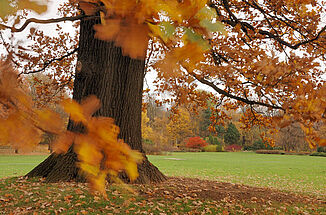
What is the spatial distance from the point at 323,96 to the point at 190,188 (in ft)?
12.4

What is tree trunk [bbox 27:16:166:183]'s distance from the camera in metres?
4.11

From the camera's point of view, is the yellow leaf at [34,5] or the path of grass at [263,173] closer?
the yellow leaf at [34,5]


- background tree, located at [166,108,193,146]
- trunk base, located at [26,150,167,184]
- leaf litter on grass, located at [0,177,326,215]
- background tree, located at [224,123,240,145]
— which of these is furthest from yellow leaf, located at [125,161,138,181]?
background tree, located at [224,123,240,145]

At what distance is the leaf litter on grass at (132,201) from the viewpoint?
3.43 meters

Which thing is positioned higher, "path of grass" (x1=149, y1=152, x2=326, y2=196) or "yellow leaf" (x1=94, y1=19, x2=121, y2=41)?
"yellow leaf" (x1=94, y1=19, x2=121, y2=41)

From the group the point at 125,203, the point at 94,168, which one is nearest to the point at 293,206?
the point at 125,203

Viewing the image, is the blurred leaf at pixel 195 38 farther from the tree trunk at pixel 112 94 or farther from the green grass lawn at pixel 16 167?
the green grass lawn at pixel 16 167

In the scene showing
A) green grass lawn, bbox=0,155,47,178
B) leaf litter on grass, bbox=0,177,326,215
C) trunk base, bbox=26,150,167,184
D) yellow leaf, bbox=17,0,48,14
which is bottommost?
green grass lawn, bbox=0,155,47,178

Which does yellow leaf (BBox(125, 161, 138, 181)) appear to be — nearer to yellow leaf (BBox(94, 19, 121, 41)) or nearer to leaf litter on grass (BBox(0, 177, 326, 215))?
yellow leaf (BBox(94, 19, 121, 41))

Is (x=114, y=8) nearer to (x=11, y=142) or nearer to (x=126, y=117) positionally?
(x=11, y=142)

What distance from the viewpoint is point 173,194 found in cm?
421

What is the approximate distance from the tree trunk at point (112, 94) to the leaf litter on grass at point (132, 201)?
317 mm

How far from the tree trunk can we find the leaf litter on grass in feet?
1.04

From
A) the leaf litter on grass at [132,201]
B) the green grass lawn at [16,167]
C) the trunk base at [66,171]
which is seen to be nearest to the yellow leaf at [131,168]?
the leaf litter on grass at [132,201]
